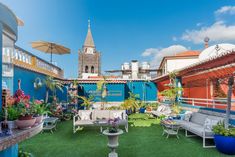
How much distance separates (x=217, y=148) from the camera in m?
5.81

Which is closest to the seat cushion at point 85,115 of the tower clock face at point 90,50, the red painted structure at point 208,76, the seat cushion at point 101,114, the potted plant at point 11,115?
the seat cushion at point 101,114

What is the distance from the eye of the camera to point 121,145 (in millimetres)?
6602

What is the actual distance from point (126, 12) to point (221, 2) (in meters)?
8.25

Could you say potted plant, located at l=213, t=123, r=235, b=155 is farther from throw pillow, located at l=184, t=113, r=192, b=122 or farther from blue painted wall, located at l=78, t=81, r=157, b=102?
blue painted wall, located at l=78, t=81, r=157, b=102

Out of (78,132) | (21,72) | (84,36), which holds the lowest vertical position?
(78,132)

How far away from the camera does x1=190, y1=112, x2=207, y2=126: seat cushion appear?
7.80m

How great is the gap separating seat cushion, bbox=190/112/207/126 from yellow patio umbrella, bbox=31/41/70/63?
27.9 feet

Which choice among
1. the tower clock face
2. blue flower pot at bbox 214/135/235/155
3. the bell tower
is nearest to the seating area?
blue flower pot at bbox 214/135/235/155

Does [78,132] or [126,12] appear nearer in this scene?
[78,132]

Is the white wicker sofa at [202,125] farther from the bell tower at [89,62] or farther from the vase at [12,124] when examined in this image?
the bell tower at [89,62]

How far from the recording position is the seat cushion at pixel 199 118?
7798mm

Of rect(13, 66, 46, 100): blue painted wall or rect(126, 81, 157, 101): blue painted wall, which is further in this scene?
rect(126, 81, 157, 101): blue painted wall

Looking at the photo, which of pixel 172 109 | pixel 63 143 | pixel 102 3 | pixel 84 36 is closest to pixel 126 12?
pixel 102 3

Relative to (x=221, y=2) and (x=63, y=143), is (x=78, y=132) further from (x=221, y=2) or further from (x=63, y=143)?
(x=221, y=2)
